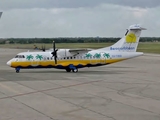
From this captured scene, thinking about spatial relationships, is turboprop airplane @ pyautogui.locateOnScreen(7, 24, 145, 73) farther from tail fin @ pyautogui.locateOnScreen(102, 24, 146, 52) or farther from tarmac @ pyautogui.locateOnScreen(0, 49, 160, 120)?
tarmac @ pyautogui.locateOnScreen(0, 49, 160, 120)

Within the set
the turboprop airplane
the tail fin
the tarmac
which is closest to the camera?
the tarmac

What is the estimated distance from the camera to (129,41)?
118 feet

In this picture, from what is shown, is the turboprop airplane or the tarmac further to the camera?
the turboprop airplane

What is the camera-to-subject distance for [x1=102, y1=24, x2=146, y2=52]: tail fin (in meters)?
35.9

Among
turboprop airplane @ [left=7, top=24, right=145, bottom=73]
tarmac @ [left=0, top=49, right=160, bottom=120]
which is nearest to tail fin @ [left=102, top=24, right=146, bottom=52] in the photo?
turboprop airplane @ [left=7, top=24, right=145, bottom=73]

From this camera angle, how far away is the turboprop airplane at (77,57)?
110 ft

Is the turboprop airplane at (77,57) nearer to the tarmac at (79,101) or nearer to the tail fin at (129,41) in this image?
the tail fin at (129,41)

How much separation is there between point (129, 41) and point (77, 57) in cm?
695

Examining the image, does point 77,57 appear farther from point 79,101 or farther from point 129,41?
point 79,101

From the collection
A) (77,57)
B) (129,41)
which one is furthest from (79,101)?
(129,41)

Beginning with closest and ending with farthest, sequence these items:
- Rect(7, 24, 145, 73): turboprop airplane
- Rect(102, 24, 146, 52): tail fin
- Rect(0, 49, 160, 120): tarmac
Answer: Rect(0, 49, 160, 120): tarmac, Rect(7, 24, 145, 73): turboprop airplane, Rect(102, 24, 146, 52): tail fin

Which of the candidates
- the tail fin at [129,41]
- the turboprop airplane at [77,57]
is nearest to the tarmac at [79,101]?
the turboprop airplane at [77,57]

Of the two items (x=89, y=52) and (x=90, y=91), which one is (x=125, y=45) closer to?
(x=89, y=52)

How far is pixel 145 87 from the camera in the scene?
22.9 metres
